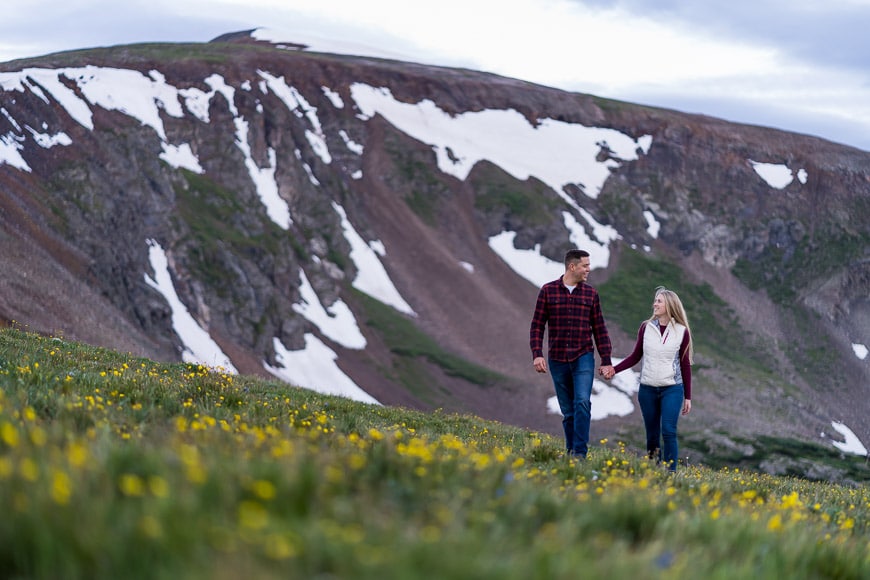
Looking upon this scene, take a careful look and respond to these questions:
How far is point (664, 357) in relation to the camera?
12680mm

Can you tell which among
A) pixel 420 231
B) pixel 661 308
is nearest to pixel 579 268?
pixel 661 308

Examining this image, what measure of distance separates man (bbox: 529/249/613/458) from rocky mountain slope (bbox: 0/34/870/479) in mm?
28608

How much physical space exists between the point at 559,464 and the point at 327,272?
7283 centimetres

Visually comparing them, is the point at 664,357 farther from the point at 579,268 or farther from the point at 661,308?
the point at 579,268

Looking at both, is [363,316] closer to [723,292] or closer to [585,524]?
[723,292]

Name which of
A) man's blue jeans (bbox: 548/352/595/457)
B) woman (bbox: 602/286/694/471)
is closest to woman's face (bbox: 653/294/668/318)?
woman (bbox: 602/286/694/471)

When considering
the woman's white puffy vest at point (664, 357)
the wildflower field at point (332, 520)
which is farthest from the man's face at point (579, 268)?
the wildflower field at point (332, 520)

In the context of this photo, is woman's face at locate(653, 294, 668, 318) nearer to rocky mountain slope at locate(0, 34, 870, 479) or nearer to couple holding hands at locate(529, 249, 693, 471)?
couple holding hands at locate(529, 249, 693, 471)

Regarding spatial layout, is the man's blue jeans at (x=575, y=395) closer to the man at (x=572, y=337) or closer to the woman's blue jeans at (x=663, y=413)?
the man at (x=572, y=337)

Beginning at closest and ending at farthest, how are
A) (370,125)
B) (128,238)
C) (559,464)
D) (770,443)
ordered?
(559,464)
(128,238)
(770,443)
(370,125)

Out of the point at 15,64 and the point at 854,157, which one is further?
the point at 854,157

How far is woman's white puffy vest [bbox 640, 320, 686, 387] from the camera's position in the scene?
12641 millimetres

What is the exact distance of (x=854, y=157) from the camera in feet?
393

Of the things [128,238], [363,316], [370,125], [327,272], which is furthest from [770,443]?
[370,125]
